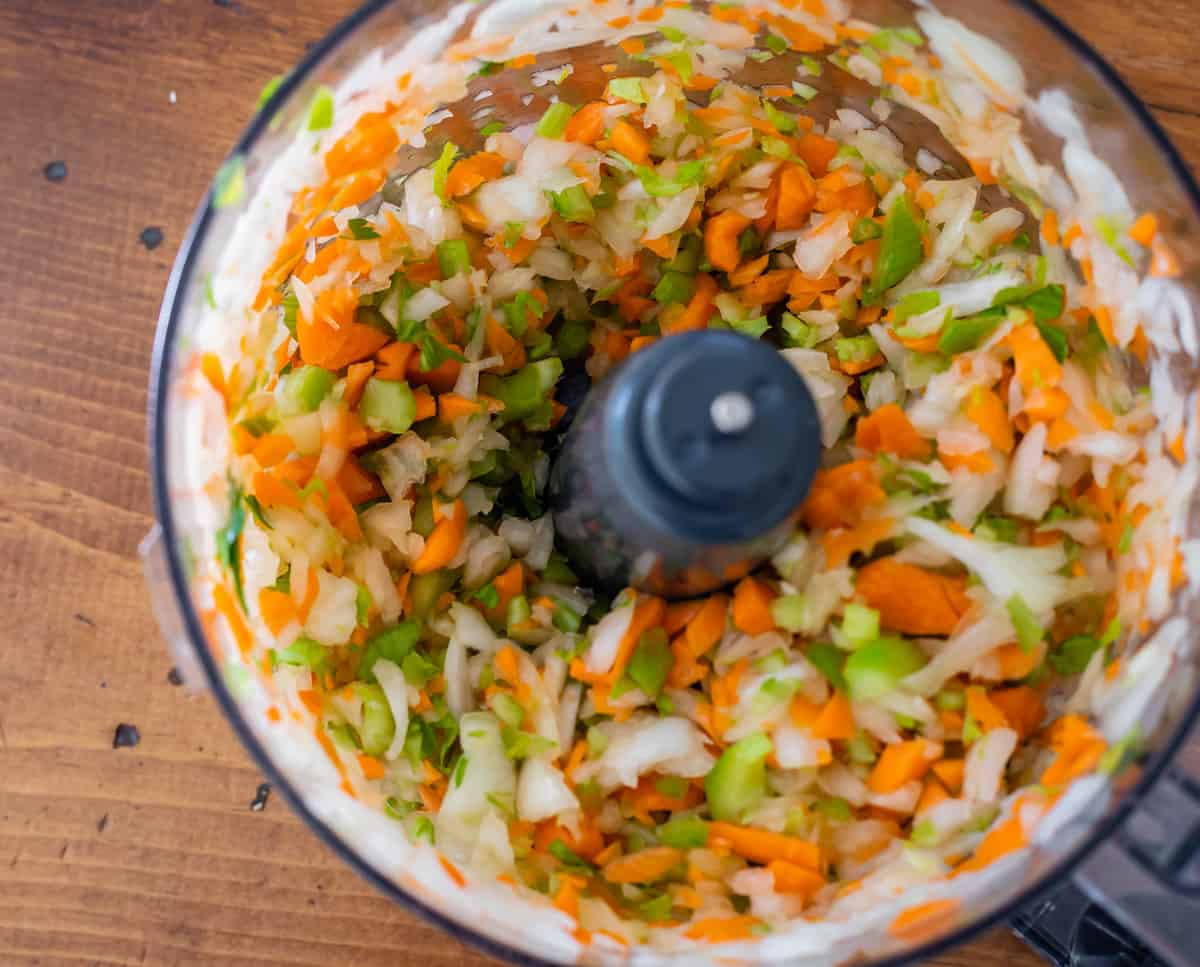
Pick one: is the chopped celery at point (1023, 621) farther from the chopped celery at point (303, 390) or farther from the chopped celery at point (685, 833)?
the chopped celery at point (303, 390)

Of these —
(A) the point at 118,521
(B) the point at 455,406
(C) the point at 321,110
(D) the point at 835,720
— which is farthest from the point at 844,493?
(A) the point at 118,521

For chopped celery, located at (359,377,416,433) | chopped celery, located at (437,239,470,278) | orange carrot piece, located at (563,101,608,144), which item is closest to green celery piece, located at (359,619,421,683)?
A: chopped celery, located at (359,377,416,433)

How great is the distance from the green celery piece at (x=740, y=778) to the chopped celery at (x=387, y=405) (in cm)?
27

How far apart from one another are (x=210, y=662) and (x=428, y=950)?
36cm

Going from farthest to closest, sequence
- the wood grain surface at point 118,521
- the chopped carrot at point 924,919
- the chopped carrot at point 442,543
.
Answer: the wood grain surface at point 118,521, the chopped carrot at point 442,543, the chopped carrot at point 924,919

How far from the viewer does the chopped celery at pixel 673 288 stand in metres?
0.79

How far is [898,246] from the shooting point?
76 cm

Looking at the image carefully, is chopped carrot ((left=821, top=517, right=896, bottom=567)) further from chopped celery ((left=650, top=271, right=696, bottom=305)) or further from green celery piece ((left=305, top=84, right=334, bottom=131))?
green celery piece ((left=305, top=84, right=334, bottom=131))

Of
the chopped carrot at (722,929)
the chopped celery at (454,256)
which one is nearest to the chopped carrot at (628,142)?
the chopped celery at (454,256)

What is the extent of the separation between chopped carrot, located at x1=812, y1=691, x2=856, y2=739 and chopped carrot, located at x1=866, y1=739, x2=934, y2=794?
2 centimetres

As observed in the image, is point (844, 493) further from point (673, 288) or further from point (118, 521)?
point (118, 521)

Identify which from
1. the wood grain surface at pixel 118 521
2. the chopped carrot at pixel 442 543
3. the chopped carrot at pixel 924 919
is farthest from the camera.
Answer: the wood grain surface at pixel 118 521

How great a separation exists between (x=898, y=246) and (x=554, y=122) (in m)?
0.22

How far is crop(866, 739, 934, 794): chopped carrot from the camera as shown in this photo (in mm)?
697
